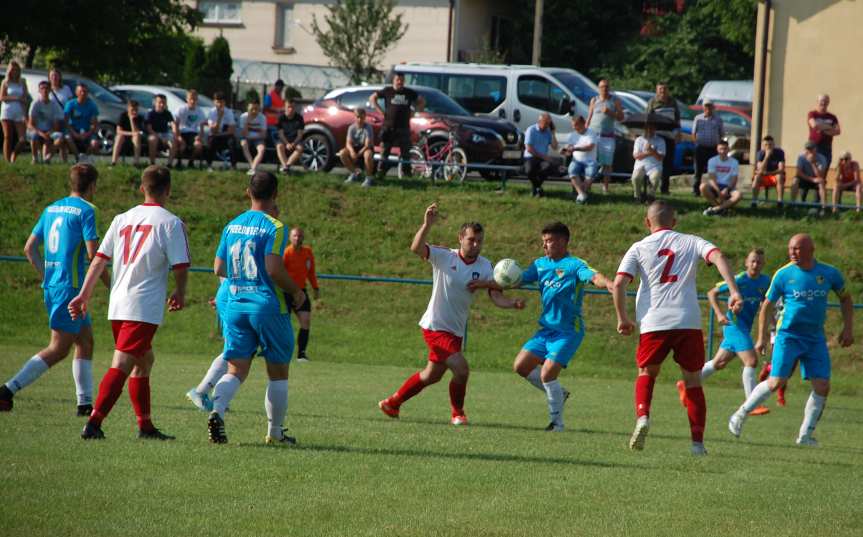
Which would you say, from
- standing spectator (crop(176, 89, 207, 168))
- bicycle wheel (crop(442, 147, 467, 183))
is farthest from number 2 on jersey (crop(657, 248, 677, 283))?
standing spectator (crop(176, 89, 207, 168))

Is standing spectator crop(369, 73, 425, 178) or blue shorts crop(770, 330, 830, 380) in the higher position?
standing spectator crop(369, 73, 425, 178)

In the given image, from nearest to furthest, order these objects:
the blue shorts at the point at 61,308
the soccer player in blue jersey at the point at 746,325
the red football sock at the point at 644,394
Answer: the red football sock at the point at 644,394, the blue shorts at the point at 61,308, the soccer player in blue jersey at the point at 746,325

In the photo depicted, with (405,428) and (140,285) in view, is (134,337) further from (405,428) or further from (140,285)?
(405,428)

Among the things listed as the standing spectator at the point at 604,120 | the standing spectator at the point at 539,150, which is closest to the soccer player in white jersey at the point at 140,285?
the standing spectator at the point at 539,150

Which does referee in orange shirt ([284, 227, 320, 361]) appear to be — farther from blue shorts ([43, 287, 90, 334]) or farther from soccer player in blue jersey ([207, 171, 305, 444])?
soccer player in blue jersey ([207, 171, 305, 444])

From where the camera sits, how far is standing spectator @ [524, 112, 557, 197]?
24.0 meters

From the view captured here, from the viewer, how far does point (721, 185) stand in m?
23.8

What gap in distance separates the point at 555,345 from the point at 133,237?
4.56 metres

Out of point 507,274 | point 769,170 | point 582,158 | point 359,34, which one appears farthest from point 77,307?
point 359,34

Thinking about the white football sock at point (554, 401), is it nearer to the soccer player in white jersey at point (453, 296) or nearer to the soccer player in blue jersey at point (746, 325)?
the soccer player in white jersey at point (453, 296)

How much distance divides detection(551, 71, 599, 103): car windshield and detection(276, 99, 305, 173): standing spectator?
677cm

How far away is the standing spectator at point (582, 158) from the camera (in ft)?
78.2

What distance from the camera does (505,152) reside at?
2684 centimetres

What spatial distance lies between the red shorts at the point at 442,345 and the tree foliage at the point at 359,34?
35.8m
